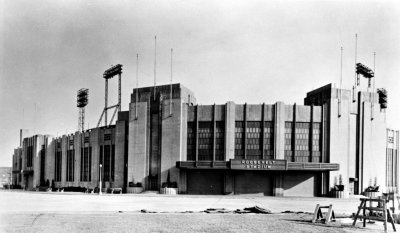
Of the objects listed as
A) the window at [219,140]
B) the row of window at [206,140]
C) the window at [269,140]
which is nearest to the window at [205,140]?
the row of window at [206,140]

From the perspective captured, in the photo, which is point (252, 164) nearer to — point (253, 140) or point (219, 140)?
point (253, 140)

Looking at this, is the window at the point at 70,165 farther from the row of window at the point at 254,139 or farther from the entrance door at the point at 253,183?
the row of window at the point at 254,139

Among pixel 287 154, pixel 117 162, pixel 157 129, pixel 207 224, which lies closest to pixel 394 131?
pixel 287 154

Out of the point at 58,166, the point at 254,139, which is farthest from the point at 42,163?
the point at 254,139

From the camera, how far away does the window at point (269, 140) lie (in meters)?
57.0

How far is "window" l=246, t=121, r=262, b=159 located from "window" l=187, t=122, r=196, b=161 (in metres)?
7.98

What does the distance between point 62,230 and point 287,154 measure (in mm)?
45053

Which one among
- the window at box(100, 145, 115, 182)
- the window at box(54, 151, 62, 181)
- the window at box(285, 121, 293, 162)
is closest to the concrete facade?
the window at box(285, 121, 293, 162)

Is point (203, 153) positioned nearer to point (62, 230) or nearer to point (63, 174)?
point (63, 174)

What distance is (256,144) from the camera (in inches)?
2266

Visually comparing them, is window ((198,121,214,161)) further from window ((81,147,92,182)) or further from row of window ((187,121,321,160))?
window ((81,147,92,182))

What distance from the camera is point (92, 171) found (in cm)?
7050

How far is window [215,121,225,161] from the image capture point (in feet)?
190

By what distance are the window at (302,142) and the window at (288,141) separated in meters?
0.71
